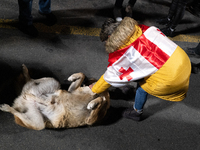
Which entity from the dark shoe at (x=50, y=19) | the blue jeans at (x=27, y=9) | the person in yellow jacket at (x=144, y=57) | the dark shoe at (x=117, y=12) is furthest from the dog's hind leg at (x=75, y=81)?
the dark shoe at (x=117, y=12)

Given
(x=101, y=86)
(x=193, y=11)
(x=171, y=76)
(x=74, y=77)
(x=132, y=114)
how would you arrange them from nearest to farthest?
(x=171, y=76), (x=101, y=86), (x=74, y=77), (x=132, y=114), (x=193, y=11)

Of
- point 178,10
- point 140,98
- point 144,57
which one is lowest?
point 140,98

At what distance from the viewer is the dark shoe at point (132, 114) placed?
2939mm

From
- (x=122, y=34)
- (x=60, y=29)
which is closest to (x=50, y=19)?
(x=60, y=29)

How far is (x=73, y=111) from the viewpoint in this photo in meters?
2.50

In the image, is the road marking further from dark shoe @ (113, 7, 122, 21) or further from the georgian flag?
the georgian flag

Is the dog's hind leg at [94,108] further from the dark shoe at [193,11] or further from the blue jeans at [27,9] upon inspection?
the dark shoe at [193,11]

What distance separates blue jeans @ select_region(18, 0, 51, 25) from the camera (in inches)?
125

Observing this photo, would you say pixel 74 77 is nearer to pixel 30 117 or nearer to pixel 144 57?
pixel 30 117

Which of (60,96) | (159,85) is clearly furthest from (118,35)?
(60,96)

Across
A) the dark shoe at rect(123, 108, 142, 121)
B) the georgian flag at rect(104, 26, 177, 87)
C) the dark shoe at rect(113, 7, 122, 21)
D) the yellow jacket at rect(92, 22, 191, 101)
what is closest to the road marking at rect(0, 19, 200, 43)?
the dark shoe at rect(113, 7, 122, 21)

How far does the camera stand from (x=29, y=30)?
3.57 metres

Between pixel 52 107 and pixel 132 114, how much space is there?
1.39 metres

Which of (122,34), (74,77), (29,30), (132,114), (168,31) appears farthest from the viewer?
(168,31)
